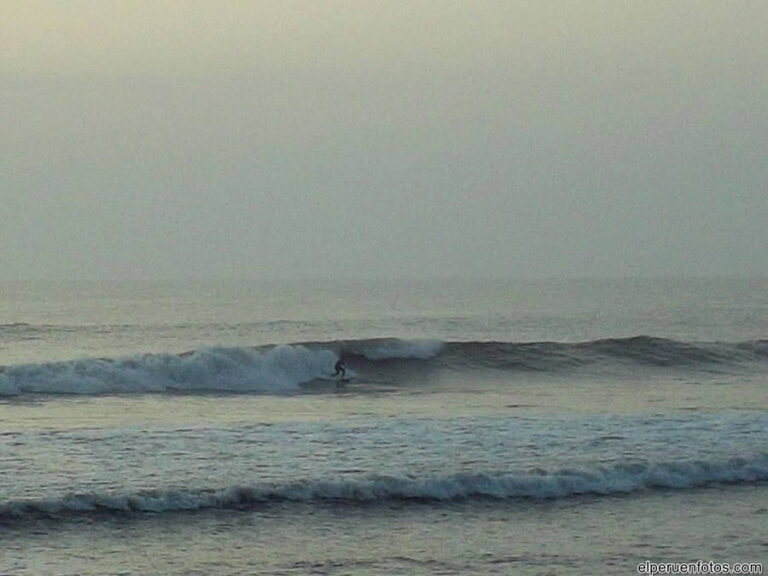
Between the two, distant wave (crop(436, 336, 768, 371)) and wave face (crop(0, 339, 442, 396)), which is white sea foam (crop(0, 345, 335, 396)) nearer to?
wave face (crop(0, 339, 442, 396))

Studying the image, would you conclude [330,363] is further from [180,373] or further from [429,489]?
[429,489]

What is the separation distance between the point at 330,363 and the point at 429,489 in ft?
57.8

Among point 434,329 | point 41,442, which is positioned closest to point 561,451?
point 41,442

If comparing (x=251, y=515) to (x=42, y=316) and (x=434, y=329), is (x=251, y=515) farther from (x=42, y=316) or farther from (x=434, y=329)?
(x=42, y=316)

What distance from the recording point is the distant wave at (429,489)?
11.5 metres

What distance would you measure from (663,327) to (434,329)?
923 cm

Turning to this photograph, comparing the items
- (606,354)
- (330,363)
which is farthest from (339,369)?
(606,354)

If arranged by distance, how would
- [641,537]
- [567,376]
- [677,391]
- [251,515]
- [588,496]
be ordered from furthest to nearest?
[567,376]
[677,391]
[588,496]
[251,515]
[641,537]

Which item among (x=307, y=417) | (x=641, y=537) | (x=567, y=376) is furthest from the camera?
(x=567, y=376)

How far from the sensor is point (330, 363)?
29.9 m

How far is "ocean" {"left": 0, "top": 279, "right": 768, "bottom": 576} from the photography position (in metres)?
10.2

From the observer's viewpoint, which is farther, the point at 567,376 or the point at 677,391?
the point at 567,376

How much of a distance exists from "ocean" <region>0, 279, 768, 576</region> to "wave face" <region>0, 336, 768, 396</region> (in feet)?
0.30

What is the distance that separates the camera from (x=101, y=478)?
12633 mm
